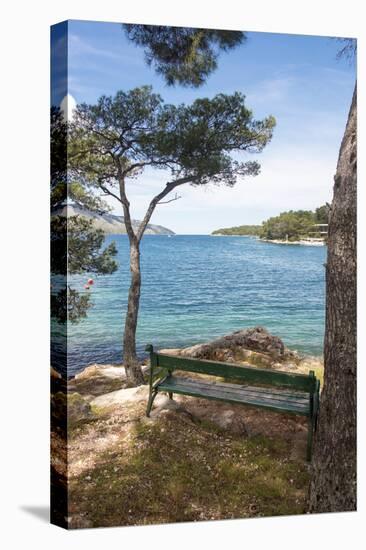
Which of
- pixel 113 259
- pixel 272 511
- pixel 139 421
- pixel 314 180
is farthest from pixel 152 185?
pixel 272 511

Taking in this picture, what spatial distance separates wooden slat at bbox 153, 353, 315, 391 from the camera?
5.35 metres

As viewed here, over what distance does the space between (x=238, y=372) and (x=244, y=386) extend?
0.82 feet

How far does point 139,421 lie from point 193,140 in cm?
257

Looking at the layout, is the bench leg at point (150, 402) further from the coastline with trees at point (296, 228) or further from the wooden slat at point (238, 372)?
the coastline with trees at point (296, 228)

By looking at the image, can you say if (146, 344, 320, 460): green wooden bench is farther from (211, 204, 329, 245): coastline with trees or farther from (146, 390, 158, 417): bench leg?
(211, 204, 329, 245): coastline with trees

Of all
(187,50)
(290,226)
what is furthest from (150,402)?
(187,50)

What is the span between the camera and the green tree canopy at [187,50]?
207 inches

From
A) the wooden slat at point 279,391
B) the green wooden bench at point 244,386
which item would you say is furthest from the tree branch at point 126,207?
the wooden slat at point 279,391

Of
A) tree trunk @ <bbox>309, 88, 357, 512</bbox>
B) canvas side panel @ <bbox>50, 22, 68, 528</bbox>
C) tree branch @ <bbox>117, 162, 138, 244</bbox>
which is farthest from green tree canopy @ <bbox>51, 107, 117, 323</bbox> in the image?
tree trunk @ <bbox>309, 88, 357, 512</bbox>

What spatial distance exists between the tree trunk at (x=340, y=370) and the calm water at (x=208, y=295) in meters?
0.36

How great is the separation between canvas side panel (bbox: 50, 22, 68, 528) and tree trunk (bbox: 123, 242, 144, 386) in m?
0.64

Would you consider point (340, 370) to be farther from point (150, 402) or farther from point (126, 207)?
point (126, 207)

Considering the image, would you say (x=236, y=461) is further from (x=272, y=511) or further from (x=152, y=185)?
(x=152, y=185)

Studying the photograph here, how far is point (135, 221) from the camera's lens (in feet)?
18.1
